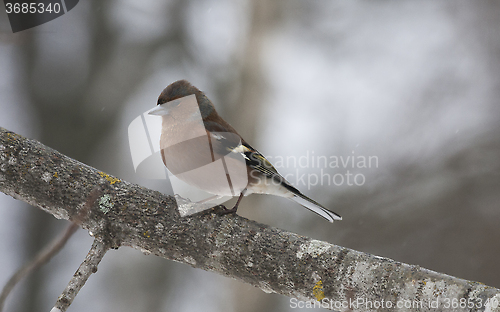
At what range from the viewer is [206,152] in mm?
2373

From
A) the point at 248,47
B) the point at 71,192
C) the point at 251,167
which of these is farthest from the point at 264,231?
the point at 248,47

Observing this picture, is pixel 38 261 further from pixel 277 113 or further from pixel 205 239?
pixel 277 113

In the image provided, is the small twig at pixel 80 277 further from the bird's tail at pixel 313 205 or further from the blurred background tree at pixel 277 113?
the blurred background tree at pixel 277 113

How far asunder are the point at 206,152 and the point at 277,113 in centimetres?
282

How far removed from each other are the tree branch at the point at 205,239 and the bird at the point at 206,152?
1.14ft

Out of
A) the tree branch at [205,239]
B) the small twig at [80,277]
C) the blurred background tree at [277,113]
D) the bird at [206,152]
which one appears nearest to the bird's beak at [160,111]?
the bird at [206,152]

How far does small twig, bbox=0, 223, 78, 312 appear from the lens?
151cm

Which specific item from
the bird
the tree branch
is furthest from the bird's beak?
the tree branch

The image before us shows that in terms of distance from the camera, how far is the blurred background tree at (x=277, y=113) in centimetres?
459

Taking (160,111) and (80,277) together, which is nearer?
(80,277)

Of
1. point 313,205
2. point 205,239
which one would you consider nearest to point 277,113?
point 313,205

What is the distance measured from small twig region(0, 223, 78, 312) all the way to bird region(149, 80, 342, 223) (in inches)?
32.0

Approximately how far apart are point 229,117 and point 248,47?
1.16 m

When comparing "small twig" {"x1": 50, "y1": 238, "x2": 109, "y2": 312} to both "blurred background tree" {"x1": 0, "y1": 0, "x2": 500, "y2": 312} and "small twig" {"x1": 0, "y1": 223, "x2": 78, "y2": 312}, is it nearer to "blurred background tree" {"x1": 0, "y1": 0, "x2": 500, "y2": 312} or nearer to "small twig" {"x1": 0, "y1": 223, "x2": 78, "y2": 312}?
"small twig" {"x1": 0, "y1": 223, "x2": 78, "y2": 312}
